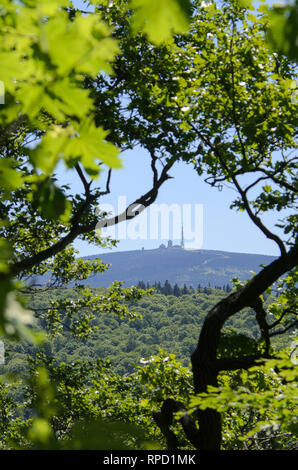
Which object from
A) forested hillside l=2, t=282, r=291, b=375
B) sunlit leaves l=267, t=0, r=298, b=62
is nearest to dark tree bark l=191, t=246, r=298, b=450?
sunlit leaves l=267, t=0, r=298, b=62

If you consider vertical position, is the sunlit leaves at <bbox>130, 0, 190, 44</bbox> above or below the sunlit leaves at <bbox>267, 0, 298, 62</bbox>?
A: below

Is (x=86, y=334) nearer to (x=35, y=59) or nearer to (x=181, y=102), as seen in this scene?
(x=181, y=102)

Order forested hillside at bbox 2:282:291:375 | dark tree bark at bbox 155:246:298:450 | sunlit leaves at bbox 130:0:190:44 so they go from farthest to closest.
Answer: forested hillside at bbox 2:282:291:375
dark tree bark at bbox 155:246:298:450
sunlit leaves at bbox 130:0:190:44

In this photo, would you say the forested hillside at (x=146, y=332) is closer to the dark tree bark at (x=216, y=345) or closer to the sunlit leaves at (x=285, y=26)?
the dark tree bark at (x=216, y=345)

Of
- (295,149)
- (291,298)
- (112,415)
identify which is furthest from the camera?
(112,415)

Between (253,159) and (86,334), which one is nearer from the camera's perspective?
(253,159)

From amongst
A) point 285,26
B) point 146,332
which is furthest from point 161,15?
point 146,332

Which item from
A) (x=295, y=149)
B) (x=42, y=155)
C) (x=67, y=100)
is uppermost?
(x=295, y=149)

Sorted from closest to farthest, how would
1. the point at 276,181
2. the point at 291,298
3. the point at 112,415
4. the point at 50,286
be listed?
the point at 276,181, the point at 291,298, the point at 112,415, the point at 50,286

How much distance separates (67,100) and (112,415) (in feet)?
43.4

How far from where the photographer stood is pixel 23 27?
1.23 metres

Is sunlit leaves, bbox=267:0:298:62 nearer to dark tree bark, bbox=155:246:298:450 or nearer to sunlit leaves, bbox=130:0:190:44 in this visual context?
sunlit leaves, bbox=130:0:190:44

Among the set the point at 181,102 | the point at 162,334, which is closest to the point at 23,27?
the point at 181,102

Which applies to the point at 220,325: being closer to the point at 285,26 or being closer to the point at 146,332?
the point at 285,26
